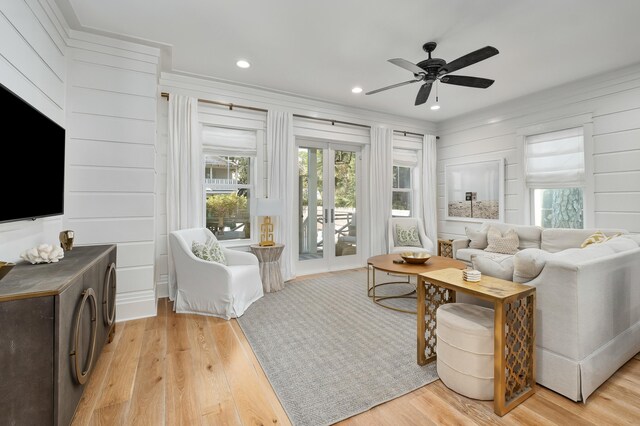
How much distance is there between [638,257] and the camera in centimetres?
226

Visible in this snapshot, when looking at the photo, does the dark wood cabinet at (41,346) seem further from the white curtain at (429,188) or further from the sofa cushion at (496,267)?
the white curtain at (429,188)

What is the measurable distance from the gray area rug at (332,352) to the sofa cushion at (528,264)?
0.88 metres

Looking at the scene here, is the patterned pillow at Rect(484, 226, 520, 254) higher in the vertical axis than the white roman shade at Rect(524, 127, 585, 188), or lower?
lower

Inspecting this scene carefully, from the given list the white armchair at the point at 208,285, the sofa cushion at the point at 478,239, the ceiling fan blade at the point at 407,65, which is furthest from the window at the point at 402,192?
the white armchair at the point at 208,285

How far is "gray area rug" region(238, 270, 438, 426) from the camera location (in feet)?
5.88

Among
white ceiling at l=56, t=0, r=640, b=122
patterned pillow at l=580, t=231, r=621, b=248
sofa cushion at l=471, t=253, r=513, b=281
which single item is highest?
white ceiling at l=56, t=0, r=640, b=122

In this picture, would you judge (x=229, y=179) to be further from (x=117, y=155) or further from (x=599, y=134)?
(x=599, y=134)

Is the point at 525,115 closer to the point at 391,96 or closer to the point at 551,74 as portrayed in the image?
the point at 551,74

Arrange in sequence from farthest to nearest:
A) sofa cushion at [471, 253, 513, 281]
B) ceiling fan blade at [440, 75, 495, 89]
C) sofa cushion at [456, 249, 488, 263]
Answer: sofa cushion at [456, 249, 488, 263] < ceiling fan blade at [440, 75, 495, 89] < sofa cushion at [471, 253, 513, 281]

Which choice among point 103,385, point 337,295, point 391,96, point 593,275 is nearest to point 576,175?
point 391,96

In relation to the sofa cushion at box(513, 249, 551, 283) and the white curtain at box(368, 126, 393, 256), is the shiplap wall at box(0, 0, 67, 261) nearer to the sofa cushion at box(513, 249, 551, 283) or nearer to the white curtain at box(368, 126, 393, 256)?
the sofa cushion at box(513, 249, 551, 283)

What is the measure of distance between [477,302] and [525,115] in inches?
158

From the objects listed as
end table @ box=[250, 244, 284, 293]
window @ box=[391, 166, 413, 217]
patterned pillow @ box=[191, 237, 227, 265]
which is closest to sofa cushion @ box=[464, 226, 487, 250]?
window @ box=[391, 166, 413, 217]

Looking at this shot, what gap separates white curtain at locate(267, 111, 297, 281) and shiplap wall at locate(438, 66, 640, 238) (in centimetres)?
355
